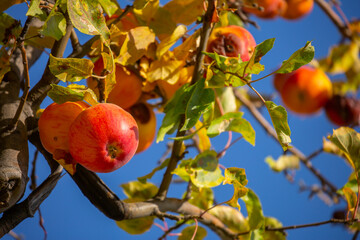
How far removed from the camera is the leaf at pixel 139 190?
1.07m

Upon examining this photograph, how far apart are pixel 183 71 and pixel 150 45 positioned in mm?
94

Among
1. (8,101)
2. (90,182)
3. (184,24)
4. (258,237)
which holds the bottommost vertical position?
(258,237)

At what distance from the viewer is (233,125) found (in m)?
0.80

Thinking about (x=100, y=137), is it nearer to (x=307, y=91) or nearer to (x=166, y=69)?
(x=166, y=69)

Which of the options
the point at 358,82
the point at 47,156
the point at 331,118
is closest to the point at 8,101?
the point at 47,156

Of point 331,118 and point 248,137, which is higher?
point 331,118

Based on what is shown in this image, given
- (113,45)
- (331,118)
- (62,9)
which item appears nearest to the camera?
(62,9)

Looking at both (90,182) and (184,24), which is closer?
(90,182)

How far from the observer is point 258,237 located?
923 mm

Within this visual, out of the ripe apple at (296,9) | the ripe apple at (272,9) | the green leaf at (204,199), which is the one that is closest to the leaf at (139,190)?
the green leaf at (204,199)

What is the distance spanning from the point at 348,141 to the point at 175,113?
39cm

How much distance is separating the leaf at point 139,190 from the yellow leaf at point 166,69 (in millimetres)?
317

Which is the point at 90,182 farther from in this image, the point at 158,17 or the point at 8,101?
the point at 158,17

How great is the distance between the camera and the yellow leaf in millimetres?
888
